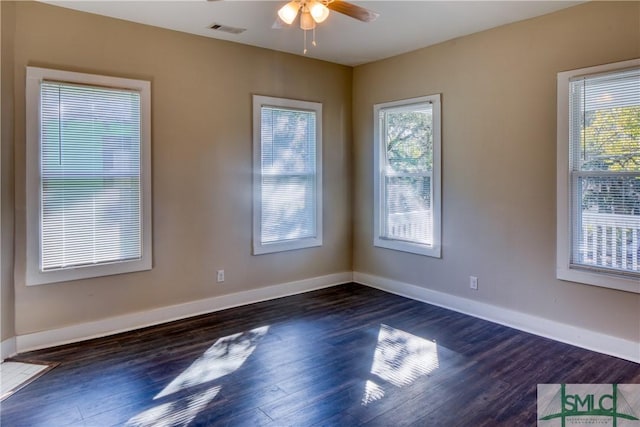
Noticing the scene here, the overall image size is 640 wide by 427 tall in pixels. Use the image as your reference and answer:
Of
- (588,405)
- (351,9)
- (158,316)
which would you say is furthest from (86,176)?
(588,405)

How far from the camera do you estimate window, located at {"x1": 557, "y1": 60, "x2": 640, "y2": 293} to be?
3.19 meters

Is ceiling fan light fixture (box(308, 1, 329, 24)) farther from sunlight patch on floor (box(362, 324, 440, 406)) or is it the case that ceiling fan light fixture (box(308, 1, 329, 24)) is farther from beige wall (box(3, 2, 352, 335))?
sunlight patch on floor (box(362, 324, 440, 406))

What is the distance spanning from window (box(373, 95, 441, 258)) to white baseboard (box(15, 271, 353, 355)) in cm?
108

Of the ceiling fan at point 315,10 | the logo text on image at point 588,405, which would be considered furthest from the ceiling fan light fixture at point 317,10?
the logo text on image at point 588,405

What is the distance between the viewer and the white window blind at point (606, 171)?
319 cm

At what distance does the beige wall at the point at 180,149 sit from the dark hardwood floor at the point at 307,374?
398 millimetres

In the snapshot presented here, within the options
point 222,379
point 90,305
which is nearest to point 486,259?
point 222,379

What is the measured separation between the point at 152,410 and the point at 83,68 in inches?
111

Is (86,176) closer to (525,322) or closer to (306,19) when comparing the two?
(306,19)

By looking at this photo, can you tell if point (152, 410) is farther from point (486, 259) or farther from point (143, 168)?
point (486, 259)

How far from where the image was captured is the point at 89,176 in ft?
11.9

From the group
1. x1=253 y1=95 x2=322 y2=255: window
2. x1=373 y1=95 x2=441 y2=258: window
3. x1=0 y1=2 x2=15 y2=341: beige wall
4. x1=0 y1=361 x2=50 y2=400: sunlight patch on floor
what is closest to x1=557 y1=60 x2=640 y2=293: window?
x1=373 y1=95 x2=441 y2=258: window

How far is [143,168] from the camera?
3.88 meters

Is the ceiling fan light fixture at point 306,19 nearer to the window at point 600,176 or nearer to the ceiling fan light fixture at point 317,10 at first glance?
the ceiling fan light fixture at point 317,10
